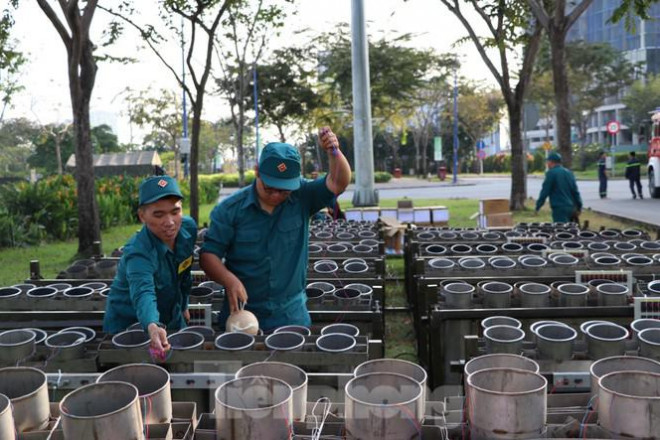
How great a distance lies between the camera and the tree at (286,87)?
31.0 m

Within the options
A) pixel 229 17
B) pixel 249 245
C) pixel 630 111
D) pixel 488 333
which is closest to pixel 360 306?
pixel 249 245

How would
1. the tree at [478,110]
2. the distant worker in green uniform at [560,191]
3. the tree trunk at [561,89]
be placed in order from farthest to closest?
1. the tree at [478,110]
2. the tree trunk at [561,89]
3. the distant worker in green uniform at [560,191]

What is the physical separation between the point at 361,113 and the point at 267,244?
12973 mm

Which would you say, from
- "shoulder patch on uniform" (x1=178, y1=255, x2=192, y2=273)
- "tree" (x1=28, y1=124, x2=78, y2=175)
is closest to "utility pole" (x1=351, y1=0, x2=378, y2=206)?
"shoulder patch on uniform" (x1=178, y1=255, x2=192, y2=273)

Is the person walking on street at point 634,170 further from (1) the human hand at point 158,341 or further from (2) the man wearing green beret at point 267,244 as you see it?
(1) the human hand at point 158,341

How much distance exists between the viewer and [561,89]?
15.1m

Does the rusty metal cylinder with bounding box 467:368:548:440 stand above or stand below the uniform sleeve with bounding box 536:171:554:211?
below

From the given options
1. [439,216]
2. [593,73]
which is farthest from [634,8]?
[593,73]

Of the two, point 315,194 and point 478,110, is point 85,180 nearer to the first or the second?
point 315,194

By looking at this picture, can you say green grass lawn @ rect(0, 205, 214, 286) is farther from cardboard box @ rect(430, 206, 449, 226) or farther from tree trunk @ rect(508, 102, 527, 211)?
tree trunk @ rect(508, 102, 527, 211)

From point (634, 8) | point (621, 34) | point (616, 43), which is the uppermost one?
point (621, 34)

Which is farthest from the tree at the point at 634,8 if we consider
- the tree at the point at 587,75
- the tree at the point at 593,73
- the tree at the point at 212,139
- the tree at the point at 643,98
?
the tree at the point at 643,98

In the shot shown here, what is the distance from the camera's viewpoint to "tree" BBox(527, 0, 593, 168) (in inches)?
520

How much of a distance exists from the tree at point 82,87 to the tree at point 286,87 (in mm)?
19928
